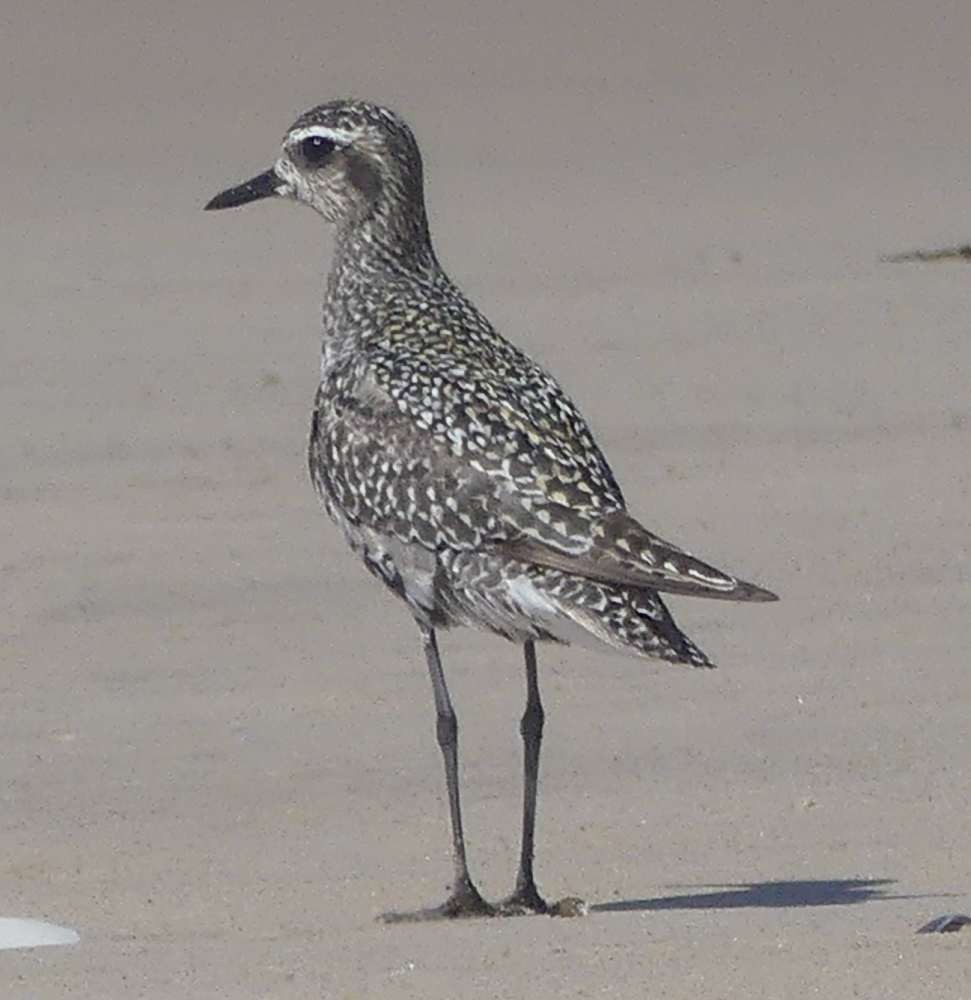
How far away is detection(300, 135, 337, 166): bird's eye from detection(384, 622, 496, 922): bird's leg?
1436 millimetres

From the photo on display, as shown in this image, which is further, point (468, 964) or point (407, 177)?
point (407, 177)

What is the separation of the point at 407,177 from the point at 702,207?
958cm

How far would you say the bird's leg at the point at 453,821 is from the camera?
26.2ft

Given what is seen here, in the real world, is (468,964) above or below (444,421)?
below

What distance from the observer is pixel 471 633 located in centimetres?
1065

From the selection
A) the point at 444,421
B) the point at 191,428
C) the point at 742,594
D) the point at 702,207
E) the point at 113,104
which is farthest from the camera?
the point at 113,104

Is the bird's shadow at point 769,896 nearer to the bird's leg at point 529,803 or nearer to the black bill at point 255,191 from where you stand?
the bird's leg at point 529,803

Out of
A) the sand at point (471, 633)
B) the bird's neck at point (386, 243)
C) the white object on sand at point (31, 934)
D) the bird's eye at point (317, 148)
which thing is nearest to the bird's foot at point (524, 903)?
the sand at point (471, 633)

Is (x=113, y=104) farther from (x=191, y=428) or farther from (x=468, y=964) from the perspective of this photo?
(x=468, y=964)

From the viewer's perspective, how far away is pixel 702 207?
1861 centimetres

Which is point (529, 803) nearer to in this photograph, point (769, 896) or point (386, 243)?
point (769, 896)

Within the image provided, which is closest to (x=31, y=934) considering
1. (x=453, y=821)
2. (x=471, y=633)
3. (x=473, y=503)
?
(x=453, y=821)

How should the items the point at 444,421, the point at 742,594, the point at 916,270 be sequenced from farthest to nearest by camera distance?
the point at 916,270
the point at 444,421
the point at 742,594

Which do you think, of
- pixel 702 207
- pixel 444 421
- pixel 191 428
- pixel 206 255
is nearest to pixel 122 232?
pixel 206 255
